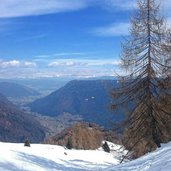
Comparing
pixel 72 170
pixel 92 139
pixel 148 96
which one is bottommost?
Answer: pixel 92 139

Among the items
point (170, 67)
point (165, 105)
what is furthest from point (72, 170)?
point (170, 67)

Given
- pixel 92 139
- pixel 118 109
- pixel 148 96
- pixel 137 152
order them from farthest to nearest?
pixel 92 139, pixel 137 152, pixel 118 109, pixel 148 96

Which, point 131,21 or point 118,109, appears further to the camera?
point 118,109

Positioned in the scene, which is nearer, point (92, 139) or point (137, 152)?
point (137, 152)

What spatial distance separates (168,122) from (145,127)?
1338 millimetres

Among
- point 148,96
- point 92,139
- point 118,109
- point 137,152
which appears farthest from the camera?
point 92,139

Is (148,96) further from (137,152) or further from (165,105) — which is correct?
(137,152)

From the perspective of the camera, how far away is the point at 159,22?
77.9 ft

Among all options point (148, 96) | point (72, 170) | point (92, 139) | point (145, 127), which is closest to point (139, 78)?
point (148, 96)

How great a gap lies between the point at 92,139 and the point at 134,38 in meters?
106

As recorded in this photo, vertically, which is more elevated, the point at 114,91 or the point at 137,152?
the point at 114,91

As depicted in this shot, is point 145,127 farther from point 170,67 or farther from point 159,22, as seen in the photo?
point 159,22

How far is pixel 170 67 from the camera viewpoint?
2377cm

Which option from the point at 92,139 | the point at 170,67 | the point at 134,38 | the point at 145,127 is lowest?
the point at 92,139
